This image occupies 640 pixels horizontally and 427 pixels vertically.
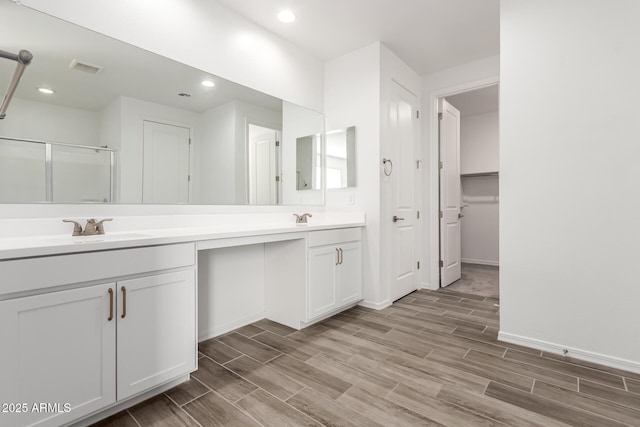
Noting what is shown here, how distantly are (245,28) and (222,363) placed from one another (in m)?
2.57

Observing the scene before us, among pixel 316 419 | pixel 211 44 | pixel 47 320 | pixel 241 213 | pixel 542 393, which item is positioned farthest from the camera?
pixel 241 213

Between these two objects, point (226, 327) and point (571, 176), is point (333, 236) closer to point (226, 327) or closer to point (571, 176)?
point (226, 327)

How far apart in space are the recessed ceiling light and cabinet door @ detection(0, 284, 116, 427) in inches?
92.9

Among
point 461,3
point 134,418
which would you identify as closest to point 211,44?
point 461,3

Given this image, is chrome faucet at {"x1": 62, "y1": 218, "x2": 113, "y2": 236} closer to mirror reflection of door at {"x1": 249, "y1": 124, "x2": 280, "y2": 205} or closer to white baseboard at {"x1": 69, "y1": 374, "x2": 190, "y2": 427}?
white baseboard at {"x1": 69, "y1": 374, "x2": 190, "y2": 427}

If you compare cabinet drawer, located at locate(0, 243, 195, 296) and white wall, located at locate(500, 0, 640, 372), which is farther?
white wall, located at locate(500, 0, 640, 372)

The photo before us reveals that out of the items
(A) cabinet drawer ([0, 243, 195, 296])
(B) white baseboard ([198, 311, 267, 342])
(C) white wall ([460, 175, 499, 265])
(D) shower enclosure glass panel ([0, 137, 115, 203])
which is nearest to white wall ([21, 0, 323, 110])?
(D) shower enclosure glass panel ([0, 137, 115, 203])

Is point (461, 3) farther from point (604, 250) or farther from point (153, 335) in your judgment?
point (153, 335)

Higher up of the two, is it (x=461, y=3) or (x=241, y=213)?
(x=461, y=3)

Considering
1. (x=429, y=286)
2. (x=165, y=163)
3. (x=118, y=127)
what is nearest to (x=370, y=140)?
(x=165, y=163)

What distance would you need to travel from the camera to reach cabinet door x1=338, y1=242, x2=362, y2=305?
287cm

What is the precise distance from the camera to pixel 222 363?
201 centimetres

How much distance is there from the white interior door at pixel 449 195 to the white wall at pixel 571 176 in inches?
61.4

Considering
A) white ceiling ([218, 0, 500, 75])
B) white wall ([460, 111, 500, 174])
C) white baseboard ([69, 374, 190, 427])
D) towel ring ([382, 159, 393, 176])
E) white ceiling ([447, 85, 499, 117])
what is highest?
white ceiling ([447, 85, 499, 117])
